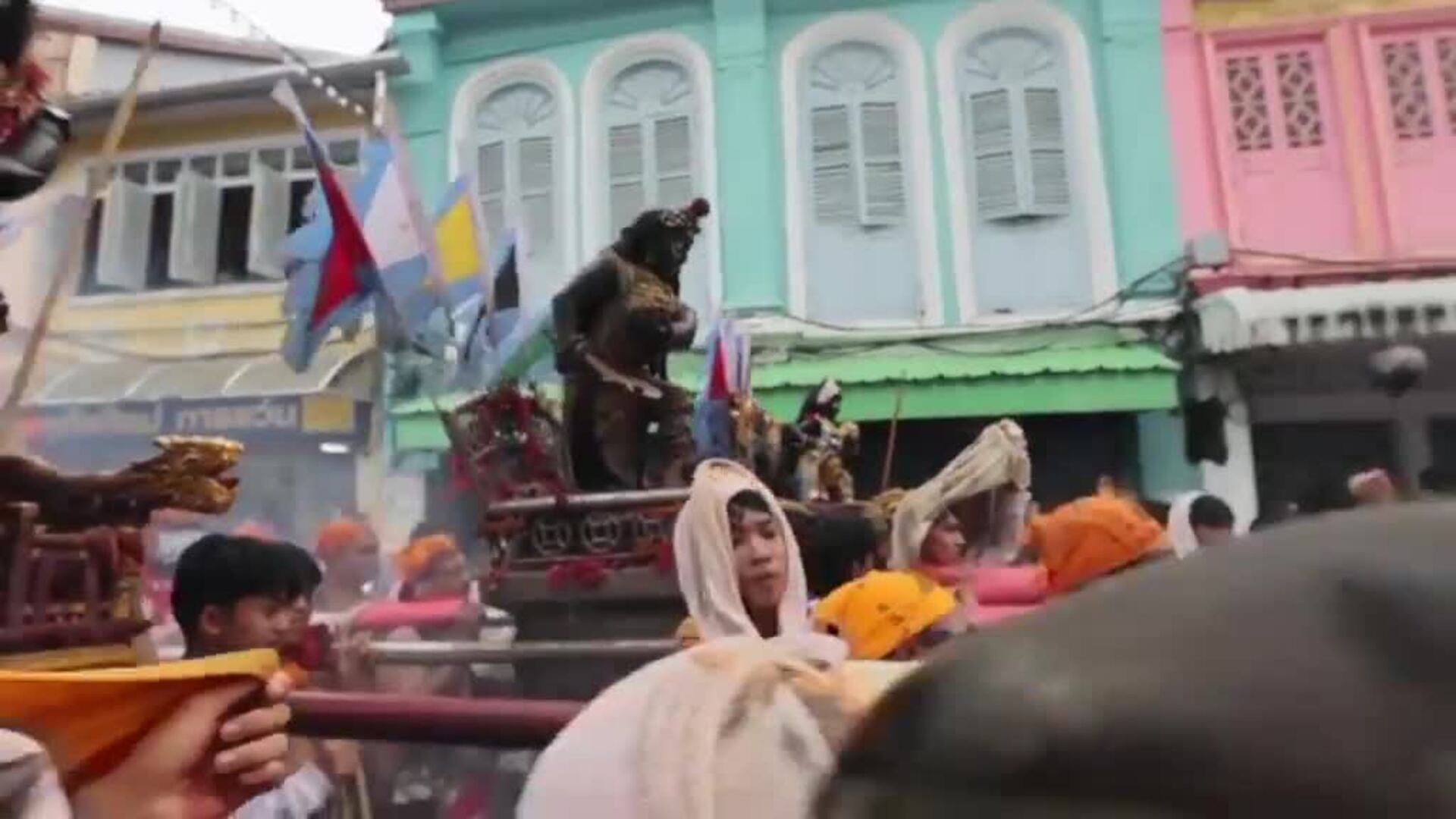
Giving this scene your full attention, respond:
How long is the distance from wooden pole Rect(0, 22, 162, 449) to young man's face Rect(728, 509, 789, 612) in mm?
1198

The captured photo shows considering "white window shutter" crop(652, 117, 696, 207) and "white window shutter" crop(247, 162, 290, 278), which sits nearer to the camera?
"white window shutter" crop(652, 117, 696, 207)

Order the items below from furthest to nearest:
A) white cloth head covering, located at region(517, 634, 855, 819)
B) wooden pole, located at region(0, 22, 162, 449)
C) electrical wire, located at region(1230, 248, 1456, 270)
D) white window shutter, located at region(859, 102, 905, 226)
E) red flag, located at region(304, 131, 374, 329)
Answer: white window shutter, located at region(859, 102, 905, 226)
electrical wire, located at region(1230, 248, 1456, 270)
red flag, located at region(304, 131, 374, 329)
wooden pole, located at region(0, 22, 162, 449)
white cloth head covering, located at region(517, 634, 855, 819)

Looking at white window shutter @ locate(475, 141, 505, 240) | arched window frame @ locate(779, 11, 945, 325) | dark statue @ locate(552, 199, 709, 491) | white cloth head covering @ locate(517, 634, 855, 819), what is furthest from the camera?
white window shutter @ locate(475, 141, 505, 240)

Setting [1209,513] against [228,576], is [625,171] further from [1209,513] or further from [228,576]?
[228,576]

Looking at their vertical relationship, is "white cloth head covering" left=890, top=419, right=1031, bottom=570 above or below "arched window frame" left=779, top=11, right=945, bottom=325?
below

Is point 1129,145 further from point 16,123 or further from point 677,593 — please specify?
point 16,123

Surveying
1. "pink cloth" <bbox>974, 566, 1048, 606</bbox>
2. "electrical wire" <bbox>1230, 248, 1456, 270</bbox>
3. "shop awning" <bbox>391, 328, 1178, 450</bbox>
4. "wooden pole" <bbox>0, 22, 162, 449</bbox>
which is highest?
"electrical wire" <bbox>1230, 248, 1456, 270</bbox>

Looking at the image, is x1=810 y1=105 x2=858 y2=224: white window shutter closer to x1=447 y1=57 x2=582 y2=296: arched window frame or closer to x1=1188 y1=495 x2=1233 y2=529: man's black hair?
x1=447 y1=57 x2=582 y2=296: arched window frame

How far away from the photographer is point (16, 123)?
5.20 ft

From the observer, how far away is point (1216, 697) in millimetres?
323

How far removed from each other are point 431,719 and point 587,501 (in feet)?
5.76

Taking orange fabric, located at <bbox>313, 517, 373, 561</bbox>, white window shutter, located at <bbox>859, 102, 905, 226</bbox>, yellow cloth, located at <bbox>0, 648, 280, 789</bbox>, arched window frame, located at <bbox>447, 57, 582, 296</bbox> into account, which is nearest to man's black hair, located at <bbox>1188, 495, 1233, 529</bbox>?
orange fabric, located at <bbox>313, 517, 373, 561</bbox>

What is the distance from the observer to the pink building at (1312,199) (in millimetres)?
7371

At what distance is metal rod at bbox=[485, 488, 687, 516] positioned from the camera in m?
3.03
